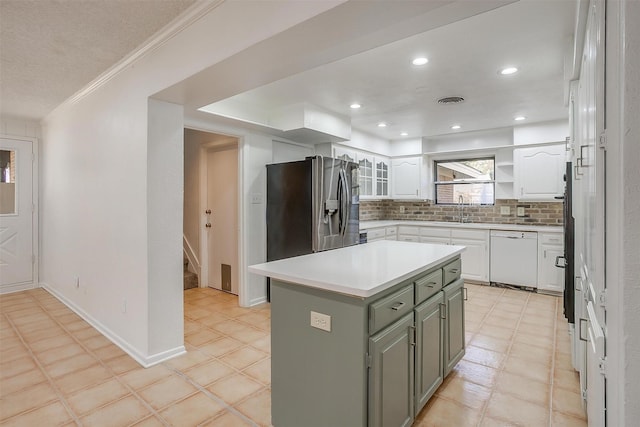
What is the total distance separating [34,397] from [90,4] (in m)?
2.49

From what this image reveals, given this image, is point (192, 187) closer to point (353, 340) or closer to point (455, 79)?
point (455, 79)

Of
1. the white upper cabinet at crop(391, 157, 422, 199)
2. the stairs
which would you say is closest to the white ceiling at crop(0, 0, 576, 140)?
the white upper cabinet at crop(391, 157, 422, 199)

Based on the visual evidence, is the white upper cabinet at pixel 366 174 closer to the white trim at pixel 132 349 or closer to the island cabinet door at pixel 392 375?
the white trim at pixel 132 349

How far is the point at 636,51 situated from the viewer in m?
0.72

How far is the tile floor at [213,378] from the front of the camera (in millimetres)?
1946

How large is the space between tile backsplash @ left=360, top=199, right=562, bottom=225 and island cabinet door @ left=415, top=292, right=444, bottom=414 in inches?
154

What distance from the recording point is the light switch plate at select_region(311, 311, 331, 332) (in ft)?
5.03

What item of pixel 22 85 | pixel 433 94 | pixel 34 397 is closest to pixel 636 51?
pixel 433 94

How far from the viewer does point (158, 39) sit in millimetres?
2285

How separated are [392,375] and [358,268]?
555 millimetres

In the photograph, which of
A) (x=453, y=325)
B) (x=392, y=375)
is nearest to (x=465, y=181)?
(x=453, y=325)

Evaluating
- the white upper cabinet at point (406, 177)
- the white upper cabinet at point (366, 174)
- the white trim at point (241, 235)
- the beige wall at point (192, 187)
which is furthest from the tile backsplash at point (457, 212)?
the beige wall at point (192, 187)

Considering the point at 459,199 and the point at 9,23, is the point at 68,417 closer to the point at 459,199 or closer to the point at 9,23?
the point at 9,23

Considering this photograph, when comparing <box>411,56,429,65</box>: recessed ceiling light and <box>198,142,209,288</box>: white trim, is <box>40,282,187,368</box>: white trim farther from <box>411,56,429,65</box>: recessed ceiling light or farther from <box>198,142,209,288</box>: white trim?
<box>411,56,429,65</box>: recessed ceiling light
